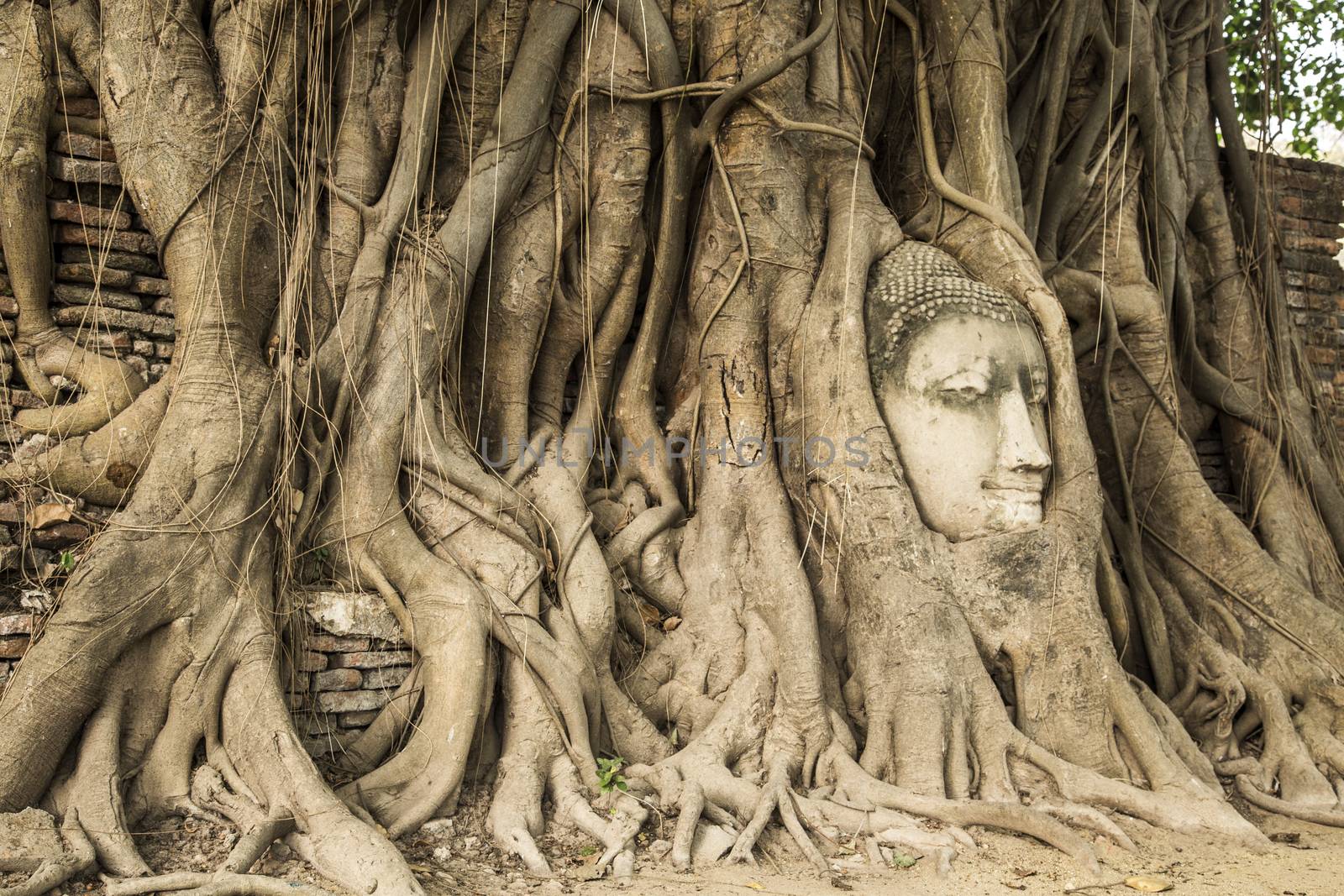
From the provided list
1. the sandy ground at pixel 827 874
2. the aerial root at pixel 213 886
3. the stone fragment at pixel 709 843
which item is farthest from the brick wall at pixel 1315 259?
the aerial root at pixel 213 886

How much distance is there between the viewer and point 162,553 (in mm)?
3092

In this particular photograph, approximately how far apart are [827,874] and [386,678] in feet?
4.80

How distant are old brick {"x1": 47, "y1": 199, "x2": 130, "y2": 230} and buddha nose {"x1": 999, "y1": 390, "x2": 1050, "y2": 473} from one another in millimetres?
3069

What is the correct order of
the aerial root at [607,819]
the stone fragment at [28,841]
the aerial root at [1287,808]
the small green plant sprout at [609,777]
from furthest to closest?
the aerial root at [1287,808], the small green plant sprout at [609,777], the aerial root at [607,819], the stone fragment at [28,841]

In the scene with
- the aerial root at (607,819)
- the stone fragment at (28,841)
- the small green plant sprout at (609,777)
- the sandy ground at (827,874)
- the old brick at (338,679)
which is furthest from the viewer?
the old brick at (338,679)

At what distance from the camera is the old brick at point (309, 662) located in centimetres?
335

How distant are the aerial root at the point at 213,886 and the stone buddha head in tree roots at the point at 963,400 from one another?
95.7 inches

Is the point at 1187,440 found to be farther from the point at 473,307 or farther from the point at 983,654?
the point at 473,307

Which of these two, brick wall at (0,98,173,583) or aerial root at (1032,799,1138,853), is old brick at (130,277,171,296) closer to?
brick wall at (0,98,173,583)

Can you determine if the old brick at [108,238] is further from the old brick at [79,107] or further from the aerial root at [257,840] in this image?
the aerial root at [257,840]

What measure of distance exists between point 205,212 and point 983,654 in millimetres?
2933

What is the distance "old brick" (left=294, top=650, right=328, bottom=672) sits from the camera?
335 centimetres

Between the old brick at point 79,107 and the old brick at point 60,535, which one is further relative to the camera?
the old brick at point 79,107

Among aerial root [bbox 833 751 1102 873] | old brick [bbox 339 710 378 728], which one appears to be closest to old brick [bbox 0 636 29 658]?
old brick [bbox 339 710 378 728]
